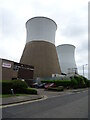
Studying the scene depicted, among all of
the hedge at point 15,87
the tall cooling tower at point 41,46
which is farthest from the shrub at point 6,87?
the tall cooling tower at point 41,46

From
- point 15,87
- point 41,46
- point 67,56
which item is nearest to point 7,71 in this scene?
point 15,87

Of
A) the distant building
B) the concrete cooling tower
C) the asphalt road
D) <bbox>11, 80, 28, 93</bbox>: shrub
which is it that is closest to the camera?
the asphalt road

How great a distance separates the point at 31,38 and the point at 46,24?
727 centimetres

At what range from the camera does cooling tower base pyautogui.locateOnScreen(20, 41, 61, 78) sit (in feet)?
228

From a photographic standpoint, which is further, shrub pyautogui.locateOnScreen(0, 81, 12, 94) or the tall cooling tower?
the tall cooling tower

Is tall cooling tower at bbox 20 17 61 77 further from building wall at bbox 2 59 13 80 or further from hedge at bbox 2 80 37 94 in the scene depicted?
hedge at bbox 2 80 37 94

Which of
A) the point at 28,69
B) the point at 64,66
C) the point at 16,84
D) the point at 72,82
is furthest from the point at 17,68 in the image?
the point at 64,66

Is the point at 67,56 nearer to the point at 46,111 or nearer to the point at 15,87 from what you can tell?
the point at 15,87

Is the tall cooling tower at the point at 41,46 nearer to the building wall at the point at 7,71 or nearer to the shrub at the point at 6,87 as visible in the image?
the building wall at the point at 7,71

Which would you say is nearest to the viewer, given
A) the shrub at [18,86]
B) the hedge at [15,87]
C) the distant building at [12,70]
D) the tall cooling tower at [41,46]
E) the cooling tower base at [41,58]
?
the hedge at [15,87]

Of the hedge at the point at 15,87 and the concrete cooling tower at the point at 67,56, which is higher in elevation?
the concrete cooling tower at the point at 67,56

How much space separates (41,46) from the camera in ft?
233

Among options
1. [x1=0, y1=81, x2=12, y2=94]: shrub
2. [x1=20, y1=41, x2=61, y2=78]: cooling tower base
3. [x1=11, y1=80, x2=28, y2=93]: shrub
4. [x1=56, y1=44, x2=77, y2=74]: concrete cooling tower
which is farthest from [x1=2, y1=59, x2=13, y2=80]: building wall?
[x1=56, y1=44, x2=77, y2=74]: concrete cooling tower

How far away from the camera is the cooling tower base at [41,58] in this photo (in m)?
69.4
